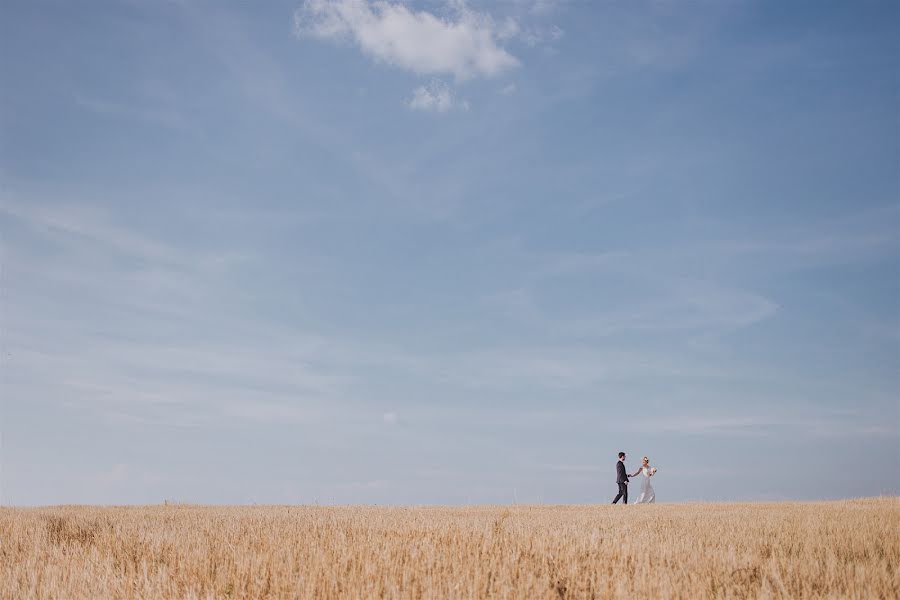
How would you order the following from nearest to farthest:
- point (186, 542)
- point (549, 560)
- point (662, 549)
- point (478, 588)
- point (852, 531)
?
point (478, 588) < point (549, 560) < point (662, 549) < point (186, 542) < point (852, 531)

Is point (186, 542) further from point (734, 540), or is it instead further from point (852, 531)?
point (852, 531)

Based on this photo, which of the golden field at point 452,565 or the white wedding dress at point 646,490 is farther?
the white wedding dress at point 646,490

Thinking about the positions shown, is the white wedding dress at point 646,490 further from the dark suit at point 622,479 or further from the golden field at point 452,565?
the golden field at point 452,565

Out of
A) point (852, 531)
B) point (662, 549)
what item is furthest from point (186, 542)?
point (852, 531)

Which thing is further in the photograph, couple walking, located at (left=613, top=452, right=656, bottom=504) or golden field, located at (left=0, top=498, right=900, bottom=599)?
couple walking, located at (left=613, top=452, right=656, bottom=504)

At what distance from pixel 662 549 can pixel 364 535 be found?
4.30m

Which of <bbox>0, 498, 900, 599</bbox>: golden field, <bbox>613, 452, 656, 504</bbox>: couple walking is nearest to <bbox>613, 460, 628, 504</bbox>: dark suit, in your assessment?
<bbox>613, 452, 656, 504</bbox>: couple walking

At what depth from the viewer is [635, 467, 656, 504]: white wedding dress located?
2811cm

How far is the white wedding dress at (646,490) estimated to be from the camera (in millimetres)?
28109

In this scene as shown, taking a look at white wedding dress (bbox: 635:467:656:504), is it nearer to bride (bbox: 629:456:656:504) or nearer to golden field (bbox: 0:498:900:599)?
bride (bbox: 629:456:656:504)

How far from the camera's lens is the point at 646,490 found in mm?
28188

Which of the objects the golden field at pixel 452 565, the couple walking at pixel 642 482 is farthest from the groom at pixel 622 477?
the golden field at pixel 452 565

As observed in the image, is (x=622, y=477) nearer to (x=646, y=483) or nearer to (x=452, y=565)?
(x=646, y=483)

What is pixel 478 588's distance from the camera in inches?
253
